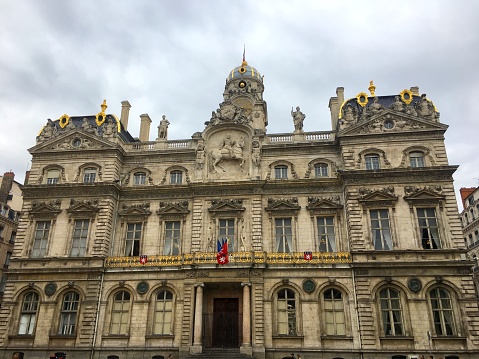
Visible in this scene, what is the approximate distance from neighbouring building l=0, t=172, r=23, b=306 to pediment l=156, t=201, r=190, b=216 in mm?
24726

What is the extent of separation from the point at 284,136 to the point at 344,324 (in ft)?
51.7

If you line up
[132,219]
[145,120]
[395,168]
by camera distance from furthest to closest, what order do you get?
[145,120] → [132,219] → [395,168]

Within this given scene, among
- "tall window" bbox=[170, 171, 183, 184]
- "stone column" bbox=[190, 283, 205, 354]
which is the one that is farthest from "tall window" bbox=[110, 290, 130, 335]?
"tall window" bbox=[170, 171, 183, 184]

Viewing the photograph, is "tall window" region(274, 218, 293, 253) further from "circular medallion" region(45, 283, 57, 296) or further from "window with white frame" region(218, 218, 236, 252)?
"circular medallion" region(45, 283, 57, 296)

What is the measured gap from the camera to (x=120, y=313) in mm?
30594

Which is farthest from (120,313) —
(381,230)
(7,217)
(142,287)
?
(7,217)

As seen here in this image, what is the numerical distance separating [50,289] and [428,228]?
28665 mm

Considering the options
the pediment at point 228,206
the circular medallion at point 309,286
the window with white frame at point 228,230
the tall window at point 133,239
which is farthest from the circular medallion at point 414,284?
the tall window at point 133,239

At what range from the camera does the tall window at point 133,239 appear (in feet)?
107

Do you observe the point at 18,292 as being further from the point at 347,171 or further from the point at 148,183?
the point at 347,171

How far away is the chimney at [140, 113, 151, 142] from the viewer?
39.7m

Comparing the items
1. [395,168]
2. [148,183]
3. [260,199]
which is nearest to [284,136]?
[260,199]

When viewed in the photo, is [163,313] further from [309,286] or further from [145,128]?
[145,128]

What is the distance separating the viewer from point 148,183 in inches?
1367
